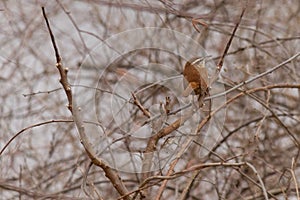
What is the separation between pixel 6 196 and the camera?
1.88 m

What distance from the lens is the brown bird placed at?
978 mm

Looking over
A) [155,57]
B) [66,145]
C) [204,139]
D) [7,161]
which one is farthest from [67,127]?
[204,139]

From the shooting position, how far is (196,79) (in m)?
0.98

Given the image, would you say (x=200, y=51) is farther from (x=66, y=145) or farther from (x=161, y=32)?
(x=66, y=145)

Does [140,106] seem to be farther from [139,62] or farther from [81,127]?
[139,62]

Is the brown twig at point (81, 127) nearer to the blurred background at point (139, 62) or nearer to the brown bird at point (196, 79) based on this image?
the brown bird at point (196, 79)

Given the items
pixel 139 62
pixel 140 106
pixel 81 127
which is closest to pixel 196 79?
pixel 140 106

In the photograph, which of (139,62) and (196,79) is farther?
(139,62)

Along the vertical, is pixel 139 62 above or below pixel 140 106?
above

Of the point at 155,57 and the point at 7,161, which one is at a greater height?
the point at 7,161

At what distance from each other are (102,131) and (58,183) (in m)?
1.11

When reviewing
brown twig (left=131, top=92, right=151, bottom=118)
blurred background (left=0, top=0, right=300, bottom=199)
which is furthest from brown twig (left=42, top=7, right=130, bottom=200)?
blurred background (left=0, top=0, right=300, bottom=199)

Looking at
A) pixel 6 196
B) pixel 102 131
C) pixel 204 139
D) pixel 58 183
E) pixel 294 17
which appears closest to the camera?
pixel 102 131

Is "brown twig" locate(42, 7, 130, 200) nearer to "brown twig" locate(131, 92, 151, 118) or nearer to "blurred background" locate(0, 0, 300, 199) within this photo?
"brown twig" locate(131, 92, 151, 118)
